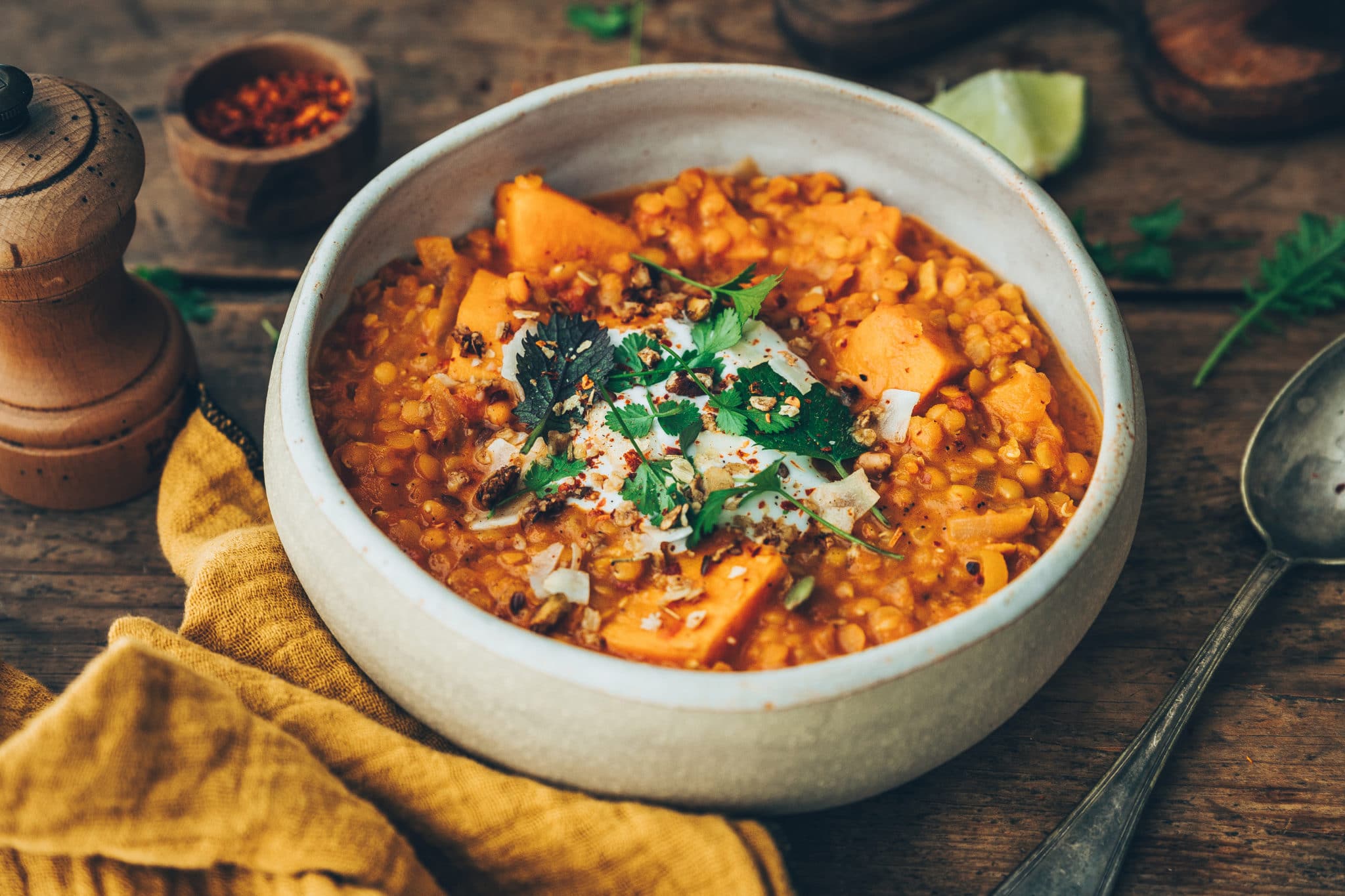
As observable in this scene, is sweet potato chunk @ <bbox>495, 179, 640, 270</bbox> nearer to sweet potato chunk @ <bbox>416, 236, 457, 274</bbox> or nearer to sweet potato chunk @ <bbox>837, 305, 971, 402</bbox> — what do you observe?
sweet potato chunk @ <bbox>416, 236, 457, 274</bbox>

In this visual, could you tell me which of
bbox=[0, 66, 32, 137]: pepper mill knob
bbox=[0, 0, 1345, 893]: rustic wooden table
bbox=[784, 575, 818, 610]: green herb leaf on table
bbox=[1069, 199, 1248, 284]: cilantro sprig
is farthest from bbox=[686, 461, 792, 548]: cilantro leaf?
bbox=[0, 66, 32, 137]: pepper mill knob

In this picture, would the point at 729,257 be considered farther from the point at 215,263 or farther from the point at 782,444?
the point at 215,263

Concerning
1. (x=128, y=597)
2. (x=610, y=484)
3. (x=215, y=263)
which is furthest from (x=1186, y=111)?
(x=128, y=597)

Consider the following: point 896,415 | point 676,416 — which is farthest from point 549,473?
point 896,415

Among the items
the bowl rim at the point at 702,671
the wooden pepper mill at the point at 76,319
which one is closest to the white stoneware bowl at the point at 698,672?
the bowl rim at the point at 702,671

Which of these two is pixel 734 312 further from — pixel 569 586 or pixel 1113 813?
pixel 1113 813

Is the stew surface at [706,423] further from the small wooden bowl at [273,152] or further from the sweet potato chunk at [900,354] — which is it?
the small wooden bowl at [273,152]
